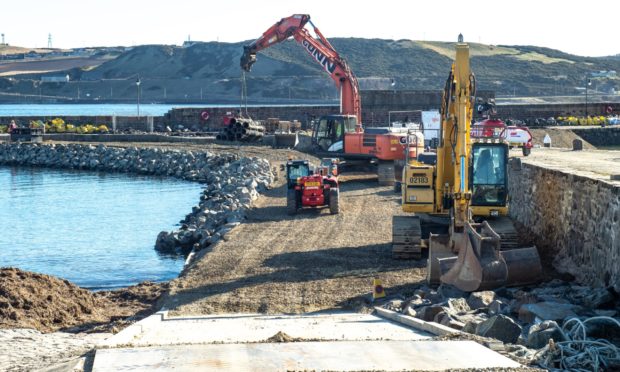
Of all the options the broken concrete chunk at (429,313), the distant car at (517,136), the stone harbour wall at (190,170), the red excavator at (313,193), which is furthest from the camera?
the distant car at (517,136)

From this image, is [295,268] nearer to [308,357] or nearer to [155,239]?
[308,357]

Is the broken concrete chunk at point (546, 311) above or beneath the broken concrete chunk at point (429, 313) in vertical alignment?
above

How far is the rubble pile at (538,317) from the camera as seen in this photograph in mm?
11188

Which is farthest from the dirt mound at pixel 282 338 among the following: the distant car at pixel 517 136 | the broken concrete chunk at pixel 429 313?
the distant car at pixel 517 136

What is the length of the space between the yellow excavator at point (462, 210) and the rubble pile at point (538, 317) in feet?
1.18

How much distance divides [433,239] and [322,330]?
183 inches

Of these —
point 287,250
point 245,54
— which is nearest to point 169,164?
point 245,54

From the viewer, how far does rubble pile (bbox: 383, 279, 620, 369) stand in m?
11.2

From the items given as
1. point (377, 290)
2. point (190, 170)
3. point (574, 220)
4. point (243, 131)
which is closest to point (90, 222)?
point (190, 170)

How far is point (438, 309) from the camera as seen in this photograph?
14.3 meters

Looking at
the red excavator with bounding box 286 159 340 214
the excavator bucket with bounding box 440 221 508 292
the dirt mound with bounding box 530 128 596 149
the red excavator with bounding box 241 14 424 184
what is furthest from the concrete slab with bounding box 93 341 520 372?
the dirt mound with bounding box 530 128 596 149

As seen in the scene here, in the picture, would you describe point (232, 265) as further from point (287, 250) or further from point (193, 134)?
point (193, 134)

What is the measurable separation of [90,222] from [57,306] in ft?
57.0

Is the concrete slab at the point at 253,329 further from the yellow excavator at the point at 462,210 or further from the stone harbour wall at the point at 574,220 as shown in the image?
the stone harbour wall at the point at 574,220
